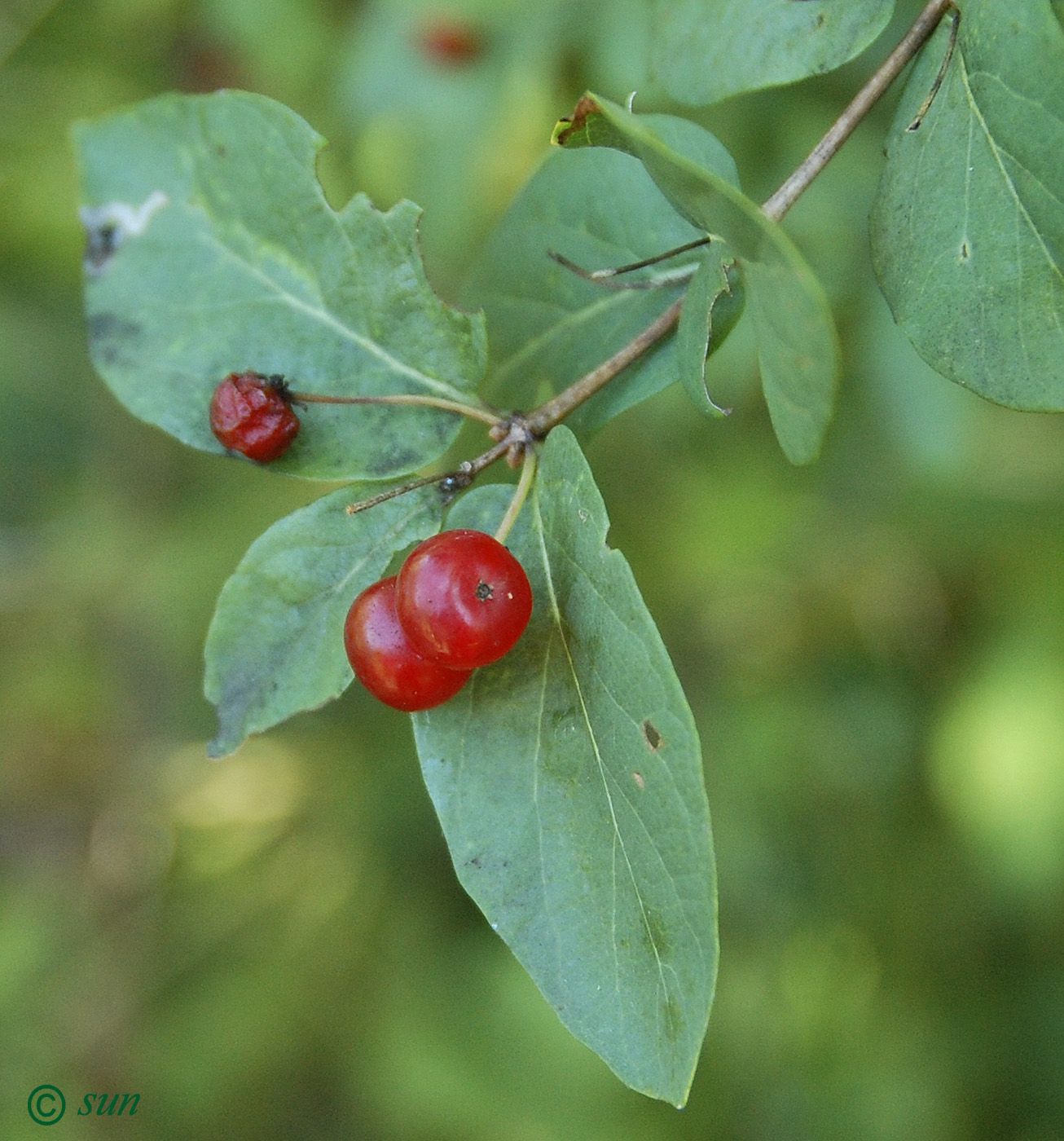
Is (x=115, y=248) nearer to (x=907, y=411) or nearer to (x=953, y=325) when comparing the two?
(x=953, y=325)

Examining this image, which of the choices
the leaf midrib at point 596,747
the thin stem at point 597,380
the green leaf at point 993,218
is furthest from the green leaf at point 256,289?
the green leaf at point 993,218

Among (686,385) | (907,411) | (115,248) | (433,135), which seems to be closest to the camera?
(686,385)

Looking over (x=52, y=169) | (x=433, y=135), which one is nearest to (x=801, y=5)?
(x=433, y=135)

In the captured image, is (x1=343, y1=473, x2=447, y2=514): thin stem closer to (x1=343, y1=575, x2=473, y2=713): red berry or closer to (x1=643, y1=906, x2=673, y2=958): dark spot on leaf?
(x1=343, y1=575, x2=473, y2=713): red berry

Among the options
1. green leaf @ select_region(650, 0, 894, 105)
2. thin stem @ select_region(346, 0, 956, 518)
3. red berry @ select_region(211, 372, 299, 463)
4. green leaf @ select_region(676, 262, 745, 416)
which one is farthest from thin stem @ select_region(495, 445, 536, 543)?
green leaf @ select_region(650, 0, 894, 105)

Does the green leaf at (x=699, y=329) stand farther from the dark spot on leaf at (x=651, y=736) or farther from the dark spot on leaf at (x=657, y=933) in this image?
the dark spot on leaf at (x=657, y=933)

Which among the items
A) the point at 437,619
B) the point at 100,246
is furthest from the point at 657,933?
the point at 100,246

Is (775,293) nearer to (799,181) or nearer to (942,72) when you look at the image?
(799,181)
